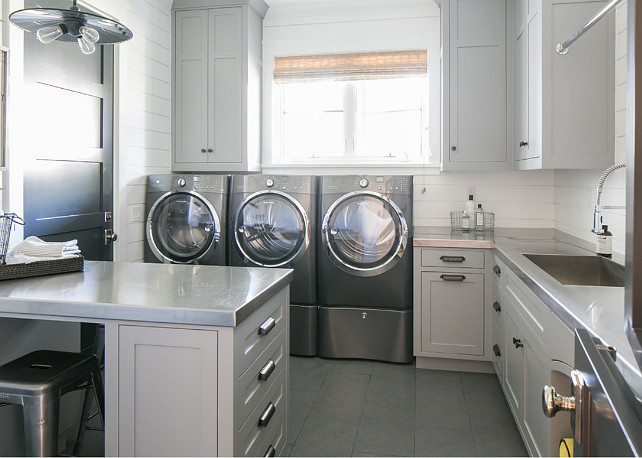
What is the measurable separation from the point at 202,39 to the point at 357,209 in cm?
196

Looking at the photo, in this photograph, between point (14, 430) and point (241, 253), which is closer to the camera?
point (14, 430)

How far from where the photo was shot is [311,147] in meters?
4.42

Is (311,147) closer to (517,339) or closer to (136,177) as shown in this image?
(136,177)

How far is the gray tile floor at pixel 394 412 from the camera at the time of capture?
2404mm

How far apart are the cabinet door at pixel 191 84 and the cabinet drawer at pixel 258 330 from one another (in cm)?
243

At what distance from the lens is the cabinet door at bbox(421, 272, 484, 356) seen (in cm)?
334

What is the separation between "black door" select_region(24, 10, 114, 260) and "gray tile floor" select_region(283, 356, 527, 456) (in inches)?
66.4

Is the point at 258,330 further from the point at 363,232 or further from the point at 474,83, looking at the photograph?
the point at 474,83

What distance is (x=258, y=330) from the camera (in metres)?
1.78

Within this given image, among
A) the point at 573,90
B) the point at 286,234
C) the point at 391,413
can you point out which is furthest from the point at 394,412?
the point at 573,90

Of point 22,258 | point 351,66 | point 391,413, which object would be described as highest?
point 351,66

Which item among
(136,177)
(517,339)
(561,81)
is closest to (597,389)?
(517,339)

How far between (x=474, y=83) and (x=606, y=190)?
1.33 meters

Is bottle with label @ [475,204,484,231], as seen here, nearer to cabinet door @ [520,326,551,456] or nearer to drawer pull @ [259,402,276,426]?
cabinet door @ [520,326,551,456]
